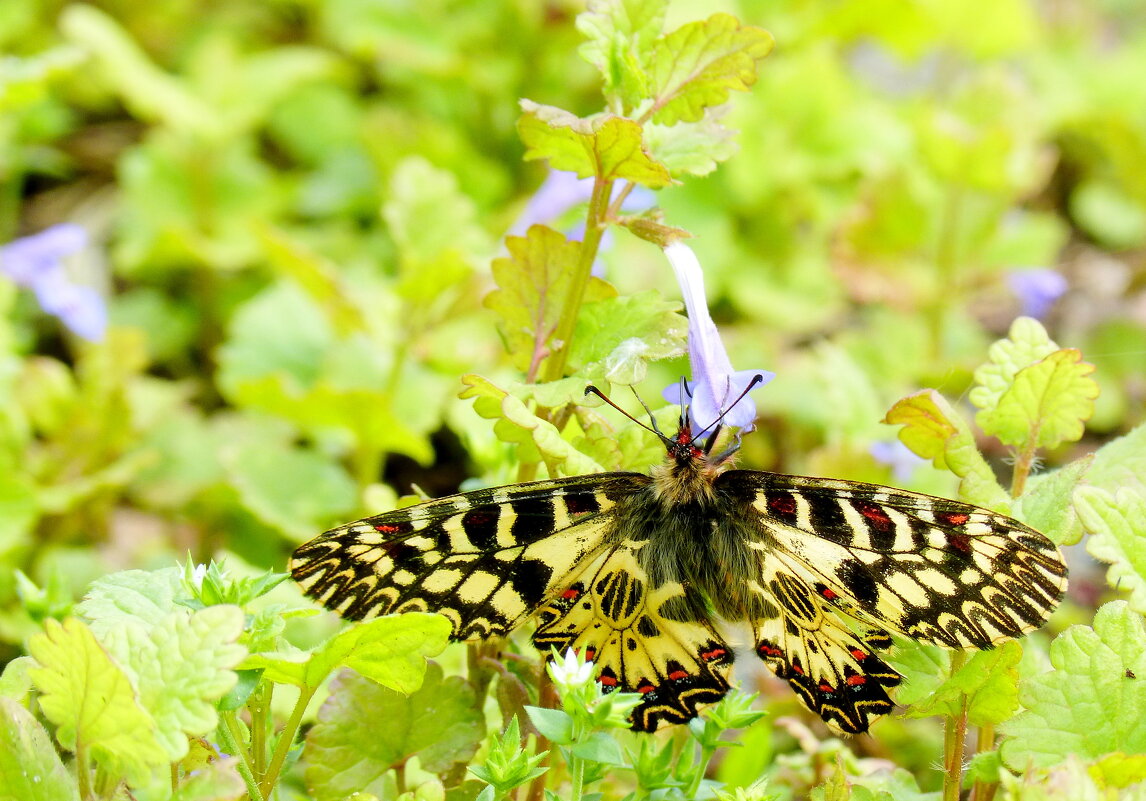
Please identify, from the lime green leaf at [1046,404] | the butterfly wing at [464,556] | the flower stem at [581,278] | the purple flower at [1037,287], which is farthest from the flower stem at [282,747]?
the purple flower at [1037,287]

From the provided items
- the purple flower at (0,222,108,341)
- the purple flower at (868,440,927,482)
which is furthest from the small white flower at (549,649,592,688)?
the purple flower at (0,222,108,341)

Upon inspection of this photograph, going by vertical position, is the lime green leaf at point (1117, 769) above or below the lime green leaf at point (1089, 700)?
below

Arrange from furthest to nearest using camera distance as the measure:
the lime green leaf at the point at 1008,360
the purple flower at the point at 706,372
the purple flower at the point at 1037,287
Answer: the purple flower at the point at 1037,287 → the lime green leaf at the point at 1008,360 → the purple flower at the point at 706,372

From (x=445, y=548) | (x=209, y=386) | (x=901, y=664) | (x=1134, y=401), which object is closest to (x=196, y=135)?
(x=209, y=386)

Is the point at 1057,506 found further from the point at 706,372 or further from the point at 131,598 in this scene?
the point at 131,598

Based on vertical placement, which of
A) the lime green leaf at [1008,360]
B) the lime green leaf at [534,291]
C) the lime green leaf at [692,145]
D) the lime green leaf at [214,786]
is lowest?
the lime green leaf at [214,786]

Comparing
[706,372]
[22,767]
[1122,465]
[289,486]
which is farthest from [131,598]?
[1122,465]

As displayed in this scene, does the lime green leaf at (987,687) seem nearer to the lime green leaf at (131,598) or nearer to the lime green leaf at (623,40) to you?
the lime green leaf at (623,40)
